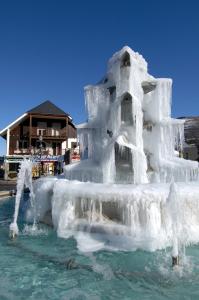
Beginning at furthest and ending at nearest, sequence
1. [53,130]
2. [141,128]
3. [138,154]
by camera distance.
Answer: [53,130], [141,128], [138,154]

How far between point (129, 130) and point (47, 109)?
3770cm

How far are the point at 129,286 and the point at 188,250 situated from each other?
8.51 ft

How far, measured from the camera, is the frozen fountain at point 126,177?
8266mm

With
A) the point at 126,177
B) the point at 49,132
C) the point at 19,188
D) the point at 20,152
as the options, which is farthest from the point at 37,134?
the point at 19,188

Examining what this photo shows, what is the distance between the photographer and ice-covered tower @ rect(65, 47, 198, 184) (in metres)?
12.3

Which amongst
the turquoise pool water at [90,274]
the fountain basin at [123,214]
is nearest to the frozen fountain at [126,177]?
the fountain basin at [123,214]

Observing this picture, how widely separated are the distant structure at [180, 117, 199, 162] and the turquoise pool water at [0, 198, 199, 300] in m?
34.5

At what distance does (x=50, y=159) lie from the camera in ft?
143

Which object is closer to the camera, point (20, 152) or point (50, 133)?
point (20, 152)

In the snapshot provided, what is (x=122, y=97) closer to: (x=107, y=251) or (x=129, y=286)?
(x=107, y=251)

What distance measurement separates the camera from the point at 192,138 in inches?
1644

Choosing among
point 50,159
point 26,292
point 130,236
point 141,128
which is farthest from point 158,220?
point 50,159

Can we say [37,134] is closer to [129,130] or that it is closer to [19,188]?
[129,130]

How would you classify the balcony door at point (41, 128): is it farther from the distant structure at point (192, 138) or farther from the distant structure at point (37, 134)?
the distant structure at point (192, 138)
